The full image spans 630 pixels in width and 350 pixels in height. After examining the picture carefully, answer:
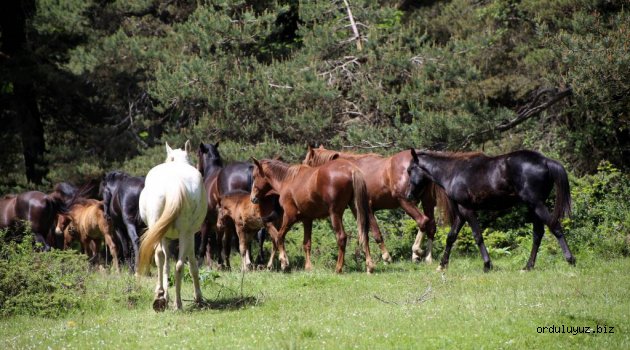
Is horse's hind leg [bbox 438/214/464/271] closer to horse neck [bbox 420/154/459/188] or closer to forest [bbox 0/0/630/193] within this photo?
horse neck [bbox 420/154/459/188]

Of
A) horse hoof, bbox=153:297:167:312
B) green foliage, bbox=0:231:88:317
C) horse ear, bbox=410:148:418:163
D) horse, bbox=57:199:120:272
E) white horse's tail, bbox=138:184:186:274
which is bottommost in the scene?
horse, bbox=57:199:120:272

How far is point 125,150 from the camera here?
24.3 meters

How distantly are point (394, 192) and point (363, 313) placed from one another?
6.06 meters

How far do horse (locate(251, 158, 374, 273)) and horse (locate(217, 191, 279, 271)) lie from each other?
350 millimetres

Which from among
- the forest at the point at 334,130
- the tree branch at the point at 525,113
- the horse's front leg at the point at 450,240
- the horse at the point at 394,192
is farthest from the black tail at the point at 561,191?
the tree branch at the point at 525,113

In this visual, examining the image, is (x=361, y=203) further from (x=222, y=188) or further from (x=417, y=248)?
(x=222, y=188)

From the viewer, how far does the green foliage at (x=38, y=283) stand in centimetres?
1119

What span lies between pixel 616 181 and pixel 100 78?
1650 cm

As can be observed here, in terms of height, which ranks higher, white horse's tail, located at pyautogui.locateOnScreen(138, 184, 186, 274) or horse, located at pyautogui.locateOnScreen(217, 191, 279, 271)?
white horse's tail, located at pyautogui.locateOnScreen(138, 184, 186, 274)

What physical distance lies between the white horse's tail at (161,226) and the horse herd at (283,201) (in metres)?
0.01

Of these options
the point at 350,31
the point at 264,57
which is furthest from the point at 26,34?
the point at 350,31

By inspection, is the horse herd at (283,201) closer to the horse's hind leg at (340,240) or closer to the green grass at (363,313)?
the horse's hind leg at (340,240)

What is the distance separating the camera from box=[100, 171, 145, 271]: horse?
1576cm

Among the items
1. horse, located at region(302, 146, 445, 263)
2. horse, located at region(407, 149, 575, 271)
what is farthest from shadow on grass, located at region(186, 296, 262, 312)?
horse, located at region(302, 146, 445, 263)
